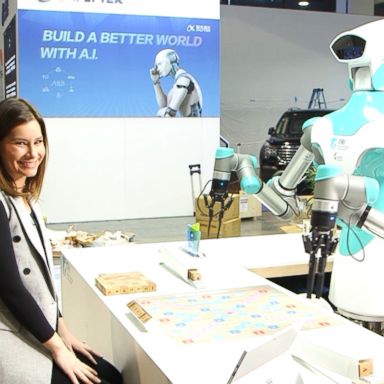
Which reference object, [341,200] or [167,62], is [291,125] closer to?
[167,62]

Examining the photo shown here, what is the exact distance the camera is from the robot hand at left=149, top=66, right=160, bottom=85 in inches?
309

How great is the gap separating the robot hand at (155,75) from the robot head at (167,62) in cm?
4

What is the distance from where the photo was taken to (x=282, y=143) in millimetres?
9453

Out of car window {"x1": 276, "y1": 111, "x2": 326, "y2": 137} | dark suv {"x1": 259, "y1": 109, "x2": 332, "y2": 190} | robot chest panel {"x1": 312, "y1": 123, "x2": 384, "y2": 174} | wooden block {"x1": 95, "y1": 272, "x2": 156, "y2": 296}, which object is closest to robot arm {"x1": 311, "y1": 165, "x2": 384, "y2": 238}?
robot chest panel {"x1": 312, "y1": 123, "x2": 384, "y2": 174}

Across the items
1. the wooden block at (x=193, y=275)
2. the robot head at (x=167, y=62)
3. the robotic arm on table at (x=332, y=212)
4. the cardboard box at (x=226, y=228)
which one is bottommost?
the cardboard box at (x=226, y=228)

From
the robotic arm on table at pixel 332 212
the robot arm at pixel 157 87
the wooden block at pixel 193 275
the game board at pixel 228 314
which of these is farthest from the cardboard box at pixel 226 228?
the robotic arm on table at pixel 332 212

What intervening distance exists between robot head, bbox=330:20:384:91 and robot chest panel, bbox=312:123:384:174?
20cm

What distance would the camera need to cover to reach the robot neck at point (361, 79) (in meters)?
2.28

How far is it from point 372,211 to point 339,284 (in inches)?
21.0

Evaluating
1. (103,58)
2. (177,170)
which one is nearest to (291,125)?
(177,170)

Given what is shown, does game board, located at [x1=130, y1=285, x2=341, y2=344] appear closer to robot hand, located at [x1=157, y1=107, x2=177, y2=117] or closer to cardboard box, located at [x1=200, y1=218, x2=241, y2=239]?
cardboard box, located at [x1=200, y1=218, x2=241, y2=239]

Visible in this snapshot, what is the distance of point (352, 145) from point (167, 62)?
5.97m

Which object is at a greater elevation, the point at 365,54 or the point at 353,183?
the point at 365,54

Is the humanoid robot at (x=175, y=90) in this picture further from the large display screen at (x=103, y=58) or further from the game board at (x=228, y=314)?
the game board at (x=228, y=314)
